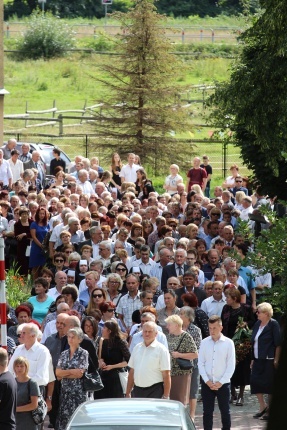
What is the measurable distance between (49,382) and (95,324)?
1.10 meters

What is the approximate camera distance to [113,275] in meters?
16.4

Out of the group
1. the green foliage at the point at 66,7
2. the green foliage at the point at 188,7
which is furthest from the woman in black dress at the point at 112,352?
the green foliage at the point at 188,7

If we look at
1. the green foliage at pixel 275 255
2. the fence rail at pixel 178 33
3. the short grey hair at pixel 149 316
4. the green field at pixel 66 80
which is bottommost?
the green field at pixel 66 80

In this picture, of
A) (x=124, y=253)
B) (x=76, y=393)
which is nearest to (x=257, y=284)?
(x=124, y=253)

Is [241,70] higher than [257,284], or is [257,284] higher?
[241,70]

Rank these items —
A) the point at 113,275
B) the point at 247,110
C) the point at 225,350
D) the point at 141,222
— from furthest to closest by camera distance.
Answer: the point at 141,222
the point at 247,110
the point at 113,275
the point at 225,350

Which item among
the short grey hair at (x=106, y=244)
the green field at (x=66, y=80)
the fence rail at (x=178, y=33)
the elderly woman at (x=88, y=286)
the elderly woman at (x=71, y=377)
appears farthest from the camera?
the fence rail at (x=178, y=33)

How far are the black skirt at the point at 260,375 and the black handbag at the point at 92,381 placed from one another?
263 centimetres

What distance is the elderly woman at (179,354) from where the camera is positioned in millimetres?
14266

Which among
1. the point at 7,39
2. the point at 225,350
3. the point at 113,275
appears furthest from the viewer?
the point at 7,39

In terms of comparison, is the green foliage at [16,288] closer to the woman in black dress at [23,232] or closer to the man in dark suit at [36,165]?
the woman in black dress at [23,232]

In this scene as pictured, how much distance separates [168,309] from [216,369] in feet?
4.51

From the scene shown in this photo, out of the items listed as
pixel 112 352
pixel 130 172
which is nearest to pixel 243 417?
pixel 112 352

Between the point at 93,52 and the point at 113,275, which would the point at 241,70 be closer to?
the point at 113,275
